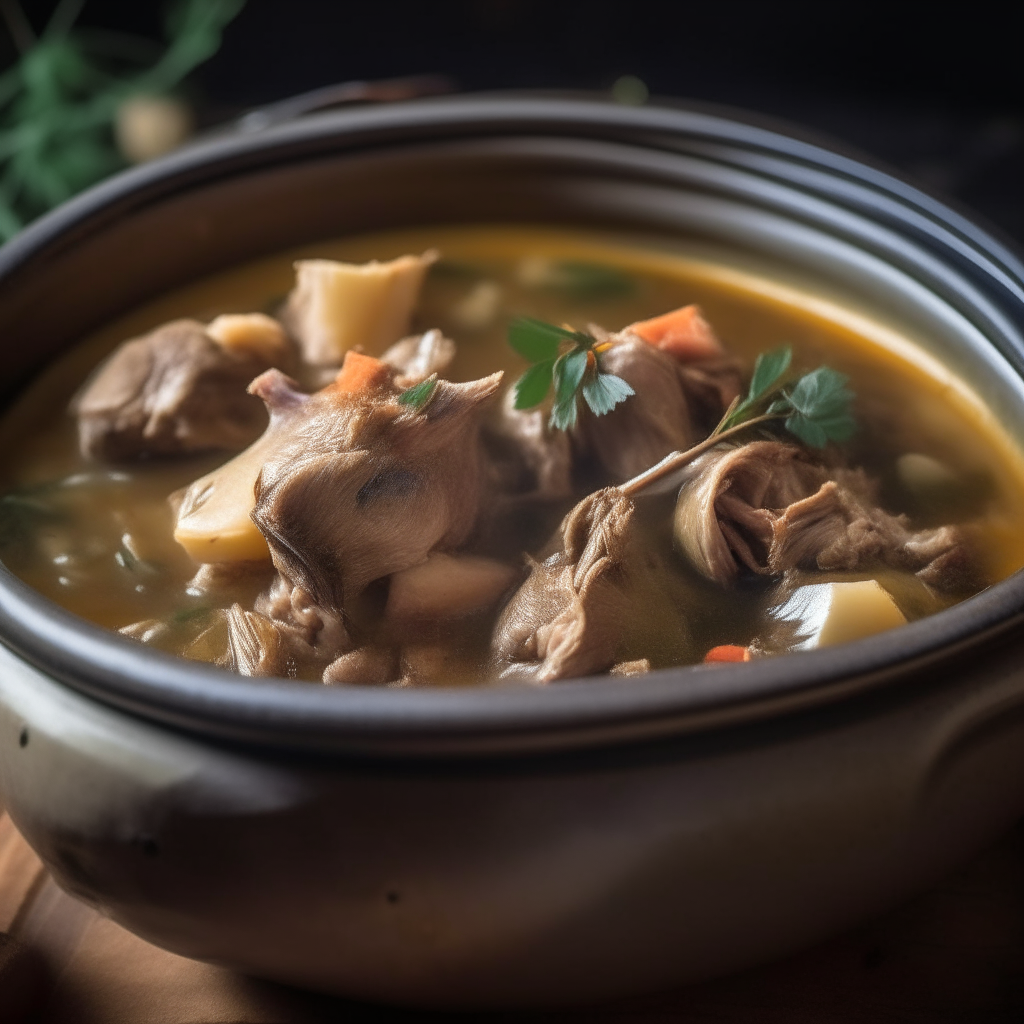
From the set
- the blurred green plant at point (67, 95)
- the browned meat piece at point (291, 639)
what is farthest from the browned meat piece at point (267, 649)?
the blurred green plant at point (67, 95)

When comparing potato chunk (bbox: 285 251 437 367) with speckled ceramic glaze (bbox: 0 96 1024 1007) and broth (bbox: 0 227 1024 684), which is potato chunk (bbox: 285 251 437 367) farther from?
speckled ceramic glaze (bbox: 0 96 1024 1007)

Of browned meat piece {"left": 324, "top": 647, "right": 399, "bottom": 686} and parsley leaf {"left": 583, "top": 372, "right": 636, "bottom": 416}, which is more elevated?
parsley leaf {"left": 583, "top": 372, "right": 636, "bottom": 416}

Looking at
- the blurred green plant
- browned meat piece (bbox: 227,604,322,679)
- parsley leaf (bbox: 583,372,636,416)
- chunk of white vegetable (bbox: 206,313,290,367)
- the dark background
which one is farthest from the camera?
the dark background

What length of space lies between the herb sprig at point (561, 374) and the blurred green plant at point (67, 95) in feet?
4.79

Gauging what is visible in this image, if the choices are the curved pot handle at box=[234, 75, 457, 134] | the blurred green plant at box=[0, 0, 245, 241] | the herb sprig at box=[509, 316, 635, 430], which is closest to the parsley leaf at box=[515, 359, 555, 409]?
the herb sprig at box=[509, 316, 635, 430]

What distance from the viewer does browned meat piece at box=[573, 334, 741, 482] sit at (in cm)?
171

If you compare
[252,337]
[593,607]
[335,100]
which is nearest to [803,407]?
[593,607]

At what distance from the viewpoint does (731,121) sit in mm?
2273

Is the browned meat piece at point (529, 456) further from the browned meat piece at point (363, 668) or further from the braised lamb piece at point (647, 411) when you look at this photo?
the browned meat piece at point (363, 668)

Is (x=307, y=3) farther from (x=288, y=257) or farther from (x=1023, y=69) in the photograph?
(x=1023, y=69)

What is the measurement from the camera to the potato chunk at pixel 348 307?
6.73 feet

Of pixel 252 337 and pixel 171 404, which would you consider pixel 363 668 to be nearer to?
pixel 171 404

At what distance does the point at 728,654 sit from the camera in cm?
146

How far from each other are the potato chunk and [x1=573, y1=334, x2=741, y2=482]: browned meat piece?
0.49 m
